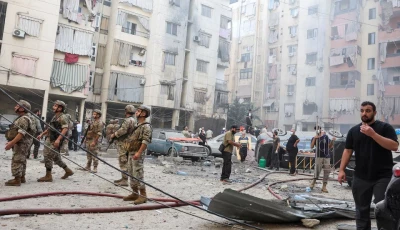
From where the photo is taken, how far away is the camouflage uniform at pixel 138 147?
5.52 metres

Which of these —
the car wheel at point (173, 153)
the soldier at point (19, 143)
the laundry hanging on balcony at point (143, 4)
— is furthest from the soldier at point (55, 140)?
the laundry hanging on balcony at point (143, 4)

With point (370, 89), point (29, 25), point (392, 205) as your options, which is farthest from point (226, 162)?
point (370, 89)

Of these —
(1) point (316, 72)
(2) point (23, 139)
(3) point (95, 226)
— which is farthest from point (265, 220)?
(1) point (316, 72)

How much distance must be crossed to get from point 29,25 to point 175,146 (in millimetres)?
16117

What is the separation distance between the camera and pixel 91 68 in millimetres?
28719

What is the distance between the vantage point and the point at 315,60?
37.3 metres

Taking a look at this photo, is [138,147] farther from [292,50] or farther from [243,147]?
[292,50]

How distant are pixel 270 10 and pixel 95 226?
43.7 m

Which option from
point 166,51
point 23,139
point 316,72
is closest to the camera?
point 23,139

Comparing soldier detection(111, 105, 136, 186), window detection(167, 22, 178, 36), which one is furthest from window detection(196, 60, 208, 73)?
soldier detection(111, 105, 136, 186)

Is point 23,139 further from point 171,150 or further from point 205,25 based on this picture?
point 205,25

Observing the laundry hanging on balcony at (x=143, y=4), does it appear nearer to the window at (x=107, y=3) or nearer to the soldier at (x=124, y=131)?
the window at (x=107, y=3)

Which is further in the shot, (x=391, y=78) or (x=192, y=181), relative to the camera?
(x=391, y=78)

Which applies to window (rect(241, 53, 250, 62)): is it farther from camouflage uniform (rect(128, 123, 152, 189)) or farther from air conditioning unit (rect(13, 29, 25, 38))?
camouflage uniform (rect(128, 123, 152, 189))
